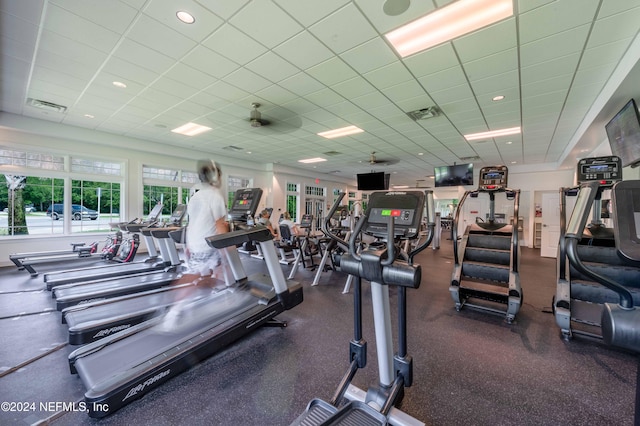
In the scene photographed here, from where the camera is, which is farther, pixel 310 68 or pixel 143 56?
pixel 310 68

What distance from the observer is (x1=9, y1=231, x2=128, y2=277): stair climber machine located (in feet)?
15.6

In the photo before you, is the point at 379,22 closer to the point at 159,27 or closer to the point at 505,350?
the point at 159,27

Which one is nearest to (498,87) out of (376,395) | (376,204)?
(376,204)

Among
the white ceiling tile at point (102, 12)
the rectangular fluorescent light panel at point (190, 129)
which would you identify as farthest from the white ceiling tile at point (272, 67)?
the rectangular fluorescent light panel at point (190, 129)

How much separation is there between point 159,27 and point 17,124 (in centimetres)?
503

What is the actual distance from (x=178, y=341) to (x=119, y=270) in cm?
309

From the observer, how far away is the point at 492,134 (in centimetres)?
570

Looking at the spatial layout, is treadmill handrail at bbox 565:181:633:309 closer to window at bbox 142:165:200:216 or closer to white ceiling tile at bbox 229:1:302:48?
white ceiling tile at bbox 229:1:302:48

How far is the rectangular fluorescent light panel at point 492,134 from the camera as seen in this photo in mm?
5410

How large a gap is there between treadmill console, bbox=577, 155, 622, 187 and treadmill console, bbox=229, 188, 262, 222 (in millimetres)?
4009

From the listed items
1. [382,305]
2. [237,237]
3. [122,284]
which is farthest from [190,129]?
[382,305]

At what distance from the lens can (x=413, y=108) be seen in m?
4.35

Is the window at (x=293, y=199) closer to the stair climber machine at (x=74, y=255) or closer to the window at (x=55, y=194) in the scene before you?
the window at (x=55, y=194)

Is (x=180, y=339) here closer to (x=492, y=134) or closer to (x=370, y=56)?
(x=370, y=56)
